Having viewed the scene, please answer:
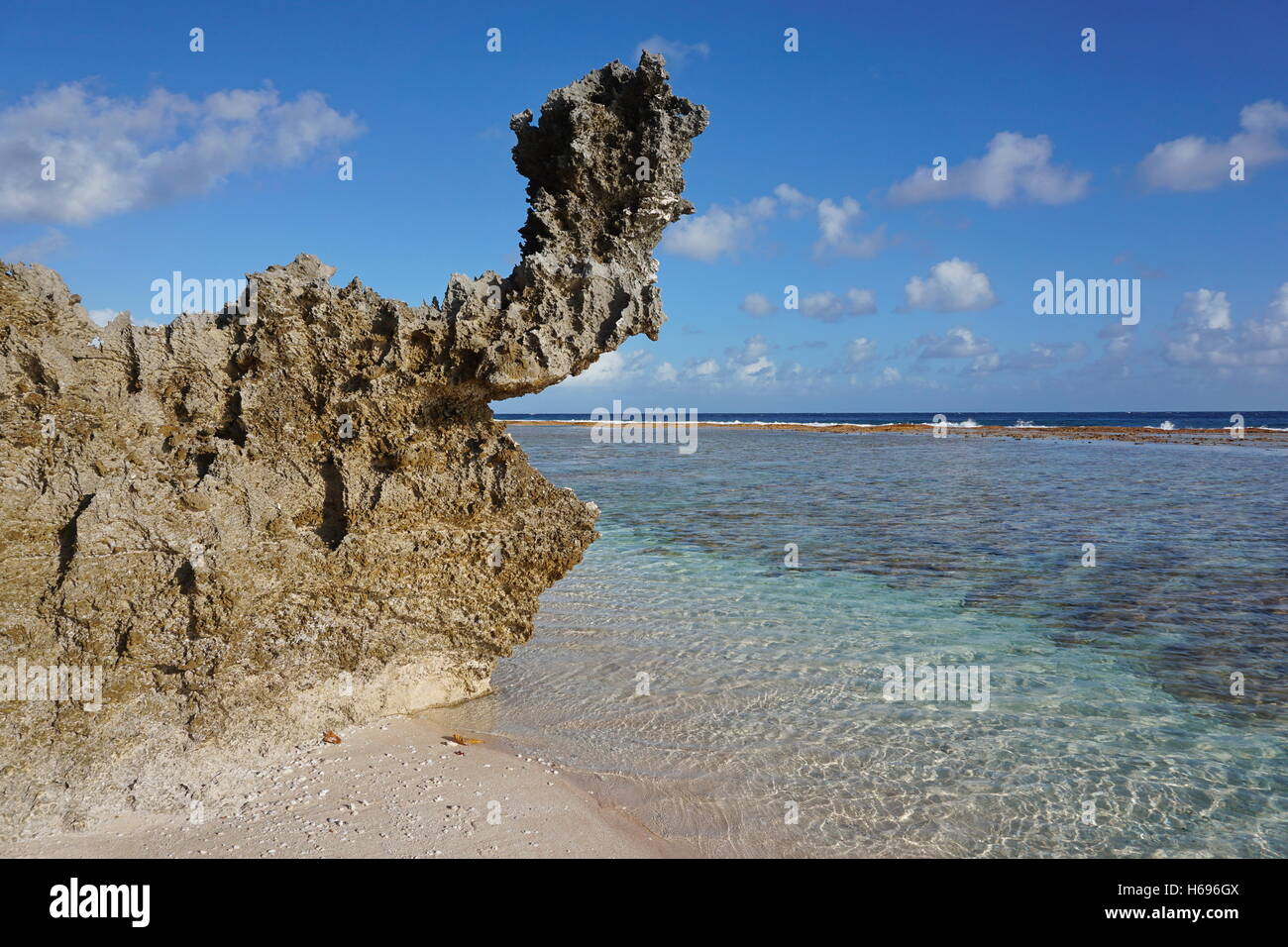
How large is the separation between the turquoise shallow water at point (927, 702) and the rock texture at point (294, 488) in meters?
1.40

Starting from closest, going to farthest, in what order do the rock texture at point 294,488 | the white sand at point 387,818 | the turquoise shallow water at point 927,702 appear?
the white sand at point 387,818
the rock texture at point 294,488
the turquoise shallow water at point 927,702

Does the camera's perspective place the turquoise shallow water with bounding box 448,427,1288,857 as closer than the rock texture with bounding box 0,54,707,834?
No

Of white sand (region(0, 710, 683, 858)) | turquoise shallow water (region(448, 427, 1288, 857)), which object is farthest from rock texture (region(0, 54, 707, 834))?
turquoise shallow water (region(448, 427, 1288, 857))

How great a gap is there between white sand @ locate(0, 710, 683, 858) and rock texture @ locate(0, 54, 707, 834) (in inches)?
9.9

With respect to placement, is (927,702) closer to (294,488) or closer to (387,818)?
(387,818)

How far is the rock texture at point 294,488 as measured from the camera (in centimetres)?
466

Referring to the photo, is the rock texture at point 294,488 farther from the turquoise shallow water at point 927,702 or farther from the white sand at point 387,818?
the turquoise shallow water at point 927,702

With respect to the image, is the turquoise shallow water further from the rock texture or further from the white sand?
the rock texture

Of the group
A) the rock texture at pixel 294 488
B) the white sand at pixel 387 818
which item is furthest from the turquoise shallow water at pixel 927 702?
the rock texture at pixel 294 488

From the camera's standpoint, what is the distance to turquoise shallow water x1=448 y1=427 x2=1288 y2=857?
15.8ft
